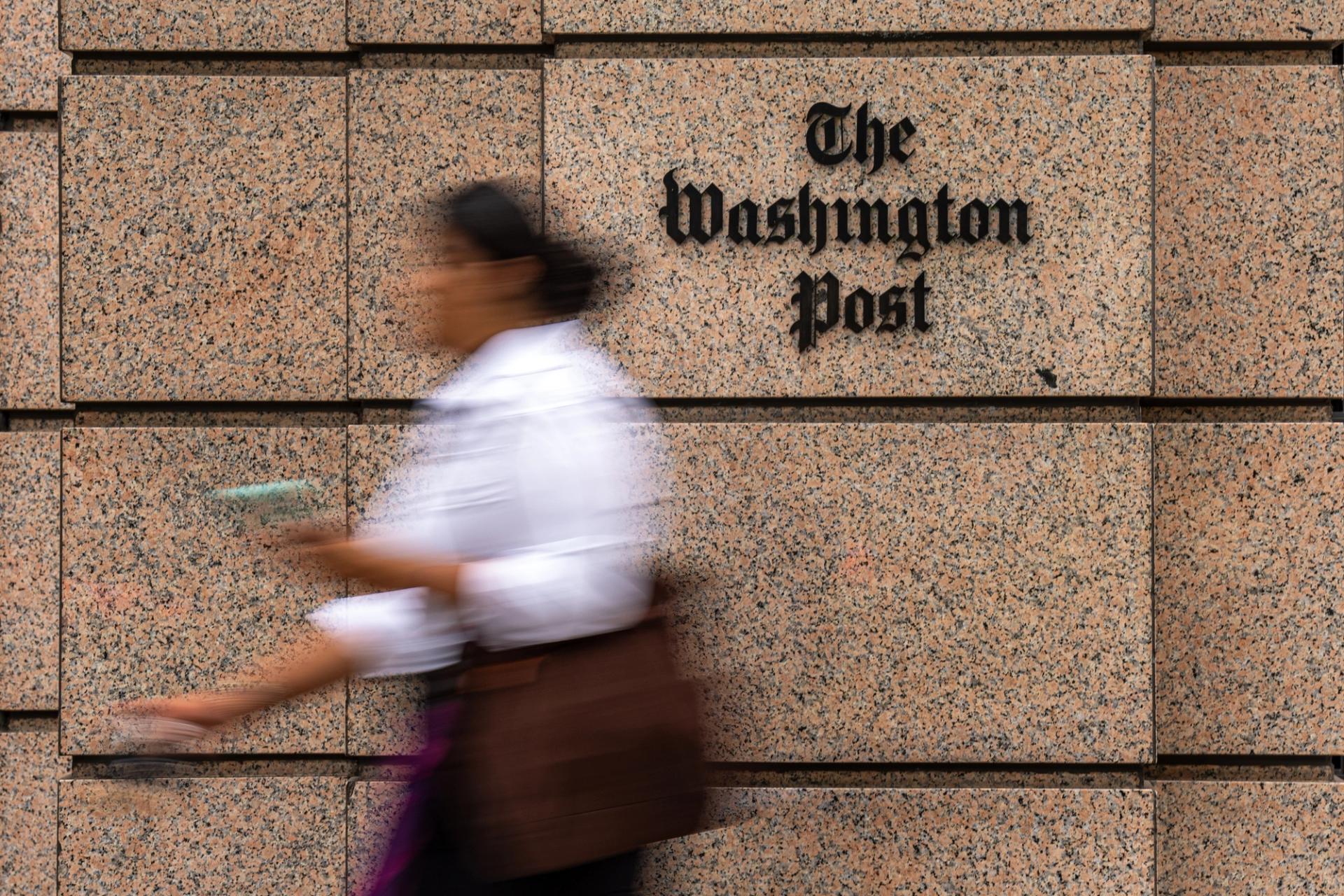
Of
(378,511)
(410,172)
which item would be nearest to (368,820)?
(378,511)

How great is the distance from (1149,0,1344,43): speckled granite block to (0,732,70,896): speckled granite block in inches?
178

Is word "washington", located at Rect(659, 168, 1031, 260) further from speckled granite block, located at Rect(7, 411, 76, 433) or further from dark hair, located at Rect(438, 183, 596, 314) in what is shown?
speckled granite block, located at Rect(7, 411, 76, 433)

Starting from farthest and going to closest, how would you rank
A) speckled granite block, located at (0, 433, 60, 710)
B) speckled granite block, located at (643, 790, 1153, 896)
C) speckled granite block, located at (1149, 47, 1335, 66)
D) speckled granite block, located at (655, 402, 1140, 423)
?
1. speckled granite block, located at (0, 433, 60, 710)
2. speckled granite block, located at (1149, 47, 1335, 66)
3. speckled granite block, located at (655, 402, 1140, 423)
4. speckled granite block, located at (643, 790, 1153, 896)

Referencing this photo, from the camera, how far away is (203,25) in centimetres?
370

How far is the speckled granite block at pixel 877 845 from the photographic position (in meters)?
3.51

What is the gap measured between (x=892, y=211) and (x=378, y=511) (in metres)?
1.86

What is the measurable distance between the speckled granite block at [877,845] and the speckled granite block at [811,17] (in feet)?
7.80

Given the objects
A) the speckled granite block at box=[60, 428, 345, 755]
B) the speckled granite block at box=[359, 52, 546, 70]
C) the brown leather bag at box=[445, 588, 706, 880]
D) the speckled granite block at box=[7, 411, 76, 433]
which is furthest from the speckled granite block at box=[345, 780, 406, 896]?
the speckled granite block at box=[359, 52, 546, 70]

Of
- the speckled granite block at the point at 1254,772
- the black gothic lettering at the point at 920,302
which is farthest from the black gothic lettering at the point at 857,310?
the speckled granite block at the point at 1254,772

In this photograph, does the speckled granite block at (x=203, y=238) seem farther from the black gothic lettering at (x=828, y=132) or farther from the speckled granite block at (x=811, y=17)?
the black gothic lettering at (x=828, y=132)

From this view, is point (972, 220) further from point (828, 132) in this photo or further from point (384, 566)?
point (384, 566)

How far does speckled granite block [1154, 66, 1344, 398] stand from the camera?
147 inches

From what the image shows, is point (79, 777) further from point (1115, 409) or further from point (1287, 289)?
point (1287, 289)

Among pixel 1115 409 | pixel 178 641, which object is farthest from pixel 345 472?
pixel 1115 409
